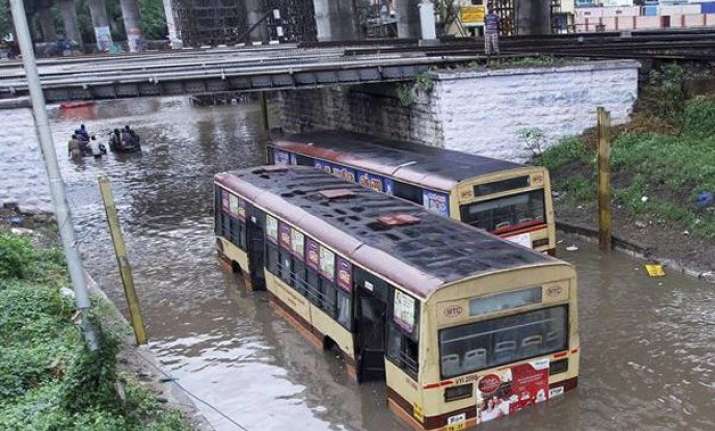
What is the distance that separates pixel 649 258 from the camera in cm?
1498

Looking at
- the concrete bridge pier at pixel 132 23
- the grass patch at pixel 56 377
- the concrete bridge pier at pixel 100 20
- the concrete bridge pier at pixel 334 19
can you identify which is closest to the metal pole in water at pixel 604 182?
the grass patch at pixel 56 377

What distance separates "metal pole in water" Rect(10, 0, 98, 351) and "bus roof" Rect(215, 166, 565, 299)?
361 centimetres

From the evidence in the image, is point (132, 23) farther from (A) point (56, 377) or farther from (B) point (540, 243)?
(A) point (56, 377)

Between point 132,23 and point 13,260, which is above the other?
point 132,23

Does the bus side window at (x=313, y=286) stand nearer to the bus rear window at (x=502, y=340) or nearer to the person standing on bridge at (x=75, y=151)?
the bus rear window at (x=502, y=340)

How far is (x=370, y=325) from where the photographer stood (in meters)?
10.3

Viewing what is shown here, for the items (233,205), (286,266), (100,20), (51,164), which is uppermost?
(100,20)

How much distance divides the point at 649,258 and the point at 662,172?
2.83 meters

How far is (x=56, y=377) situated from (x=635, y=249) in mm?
11563

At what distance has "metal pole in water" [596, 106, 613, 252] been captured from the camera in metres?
15.1

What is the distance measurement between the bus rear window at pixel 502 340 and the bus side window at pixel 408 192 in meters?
5.61

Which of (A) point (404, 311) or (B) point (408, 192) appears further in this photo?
(B) point (408, 192)

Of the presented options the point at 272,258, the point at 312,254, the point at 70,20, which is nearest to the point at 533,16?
the point at 272,258

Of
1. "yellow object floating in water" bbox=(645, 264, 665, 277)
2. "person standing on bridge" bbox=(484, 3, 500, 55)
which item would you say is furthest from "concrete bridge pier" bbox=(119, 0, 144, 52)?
"yellow object floating in water" bbox=(645, 264, 665, 277)
